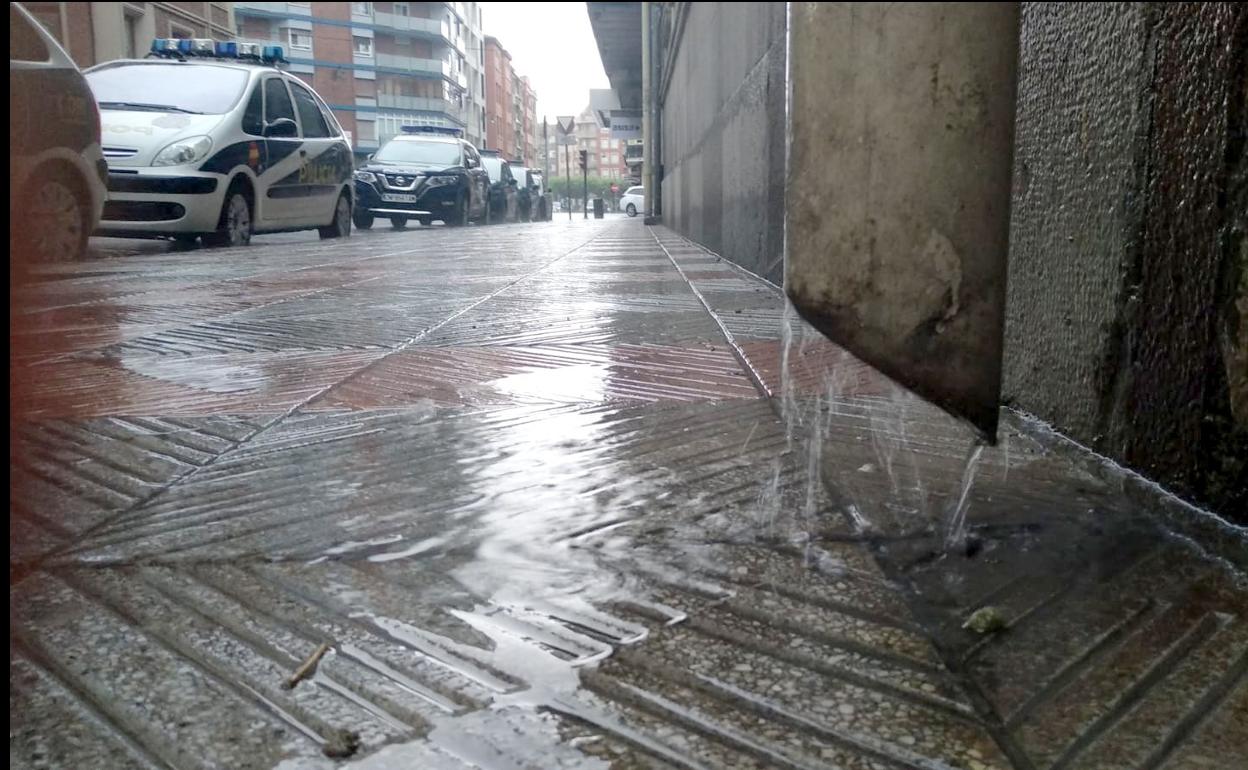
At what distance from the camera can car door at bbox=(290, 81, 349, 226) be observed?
18.5 ft

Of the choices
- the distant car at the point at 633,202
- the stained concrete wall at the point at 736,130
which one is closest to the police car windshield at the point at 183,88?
the stained concrete wall at the point at 736,130

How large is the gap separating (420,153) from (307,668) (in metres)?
8.89

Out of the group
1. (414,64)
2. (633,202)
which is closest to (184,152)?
(414,64)

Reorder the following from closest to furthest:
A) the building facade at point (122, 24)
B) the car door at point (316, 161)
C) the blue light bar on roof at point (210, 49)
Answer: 1. the building facade at point (122, 24)
2. the car door at point (316, 161)
3. the blue light bar on roof at point (210, 49)

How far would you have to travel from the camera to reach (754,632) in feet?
3.72

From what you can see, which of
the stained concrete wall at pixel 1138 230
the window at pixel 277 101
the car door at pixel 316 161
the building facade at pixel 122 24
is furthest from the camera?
the window at pixel 277 101

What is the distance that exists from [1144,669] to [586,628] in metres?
0.55

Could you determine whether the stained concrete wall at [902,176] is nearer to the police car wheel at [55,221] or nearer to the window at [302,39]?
the window at [302,39]

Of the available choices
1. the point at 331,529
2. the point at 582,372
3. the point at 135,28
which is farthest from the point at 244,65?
the point at 331,529

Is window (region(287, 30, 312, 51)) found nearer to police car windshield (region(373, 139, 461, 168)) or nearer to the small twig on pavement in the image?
the small twig on pavement

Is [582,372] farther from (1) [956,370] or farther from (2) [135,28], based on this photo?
(2) [135,28]

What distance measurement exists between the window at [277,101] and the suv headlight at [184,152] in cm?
54

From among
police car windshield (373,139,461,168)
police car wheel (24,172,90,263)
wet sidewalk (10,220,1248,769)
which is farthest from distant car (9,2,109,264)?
police car windshield (373,139,461,168)

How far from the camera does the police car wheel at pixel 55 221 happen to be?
17.5ft
